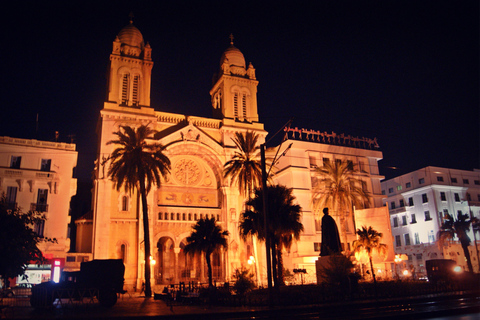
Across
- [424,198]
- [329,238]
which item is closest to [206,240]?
[329,238]

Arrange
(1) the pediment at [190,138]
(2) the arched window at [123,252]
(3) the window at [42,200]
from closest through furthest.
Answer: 1. (3) the window at [42,200]
2. (2) the arched window at [123,252]
3. (1) the pediment at [190,138]

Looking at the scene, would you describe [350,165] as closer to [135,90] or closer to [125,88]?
[135,90]

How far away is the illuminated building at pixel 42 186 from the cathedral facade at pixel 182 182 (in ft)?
11.0

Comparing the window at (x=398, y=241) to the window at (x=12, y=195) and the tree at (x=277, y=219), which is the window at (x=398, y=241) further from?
the window at (x=12, y=195)

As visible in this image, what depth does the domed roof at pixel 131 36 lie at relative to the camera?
55.6 meters

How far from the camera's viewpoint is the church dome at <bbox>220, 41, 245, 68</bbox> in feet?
204

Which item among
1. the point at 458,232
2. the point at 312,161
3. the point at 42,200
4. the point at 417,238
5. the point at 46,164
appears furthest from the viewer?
the point at 417,238

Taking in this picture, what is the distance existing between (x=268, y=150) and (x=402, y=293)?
111 feet

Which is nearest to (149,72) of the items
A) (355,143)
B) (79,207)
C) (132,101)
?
(132,101)

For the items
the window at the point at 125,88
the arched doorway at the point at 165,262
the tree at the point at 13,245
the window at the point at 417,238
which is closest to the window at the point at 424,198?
the window at the point at 417,238

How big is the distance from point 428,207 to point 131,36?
53206mm

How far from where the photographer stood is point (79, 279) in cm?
2434

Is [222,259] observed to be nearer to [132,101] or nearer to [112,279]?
[132,101]

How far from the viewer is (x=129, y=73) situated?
53406mm
